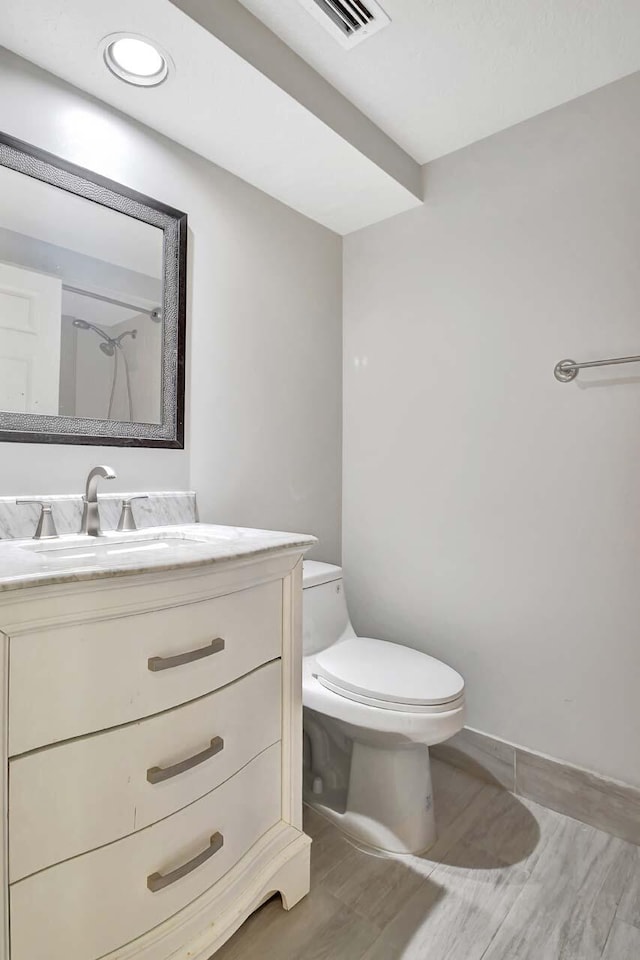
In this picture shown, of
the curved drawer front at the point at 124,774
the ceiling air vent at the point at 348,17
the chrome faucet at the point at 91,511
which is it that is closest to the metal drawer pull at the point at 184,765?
the curved drawer front at the point at 124,774

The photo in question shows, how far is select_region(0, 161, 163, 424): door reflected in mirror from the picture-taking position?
1258 millimetres

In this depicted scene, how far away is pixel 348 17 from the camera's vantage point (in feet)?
4.36

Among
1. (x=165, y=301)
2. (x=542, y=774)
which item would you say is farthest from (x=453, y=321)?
(x=542, y=774)

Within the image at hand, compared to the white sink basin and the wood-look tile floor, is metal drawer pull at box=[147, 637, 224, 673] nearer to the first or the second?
the white sink basin

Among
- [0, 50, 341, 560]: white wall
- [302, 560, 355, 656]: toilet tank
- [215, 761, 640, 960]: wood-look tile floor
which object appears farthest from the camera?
[302, 560, 355, 656]: toilet tank

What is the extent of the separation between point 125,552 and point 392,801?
1.04m

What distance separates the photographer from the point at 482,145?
5.95 ft

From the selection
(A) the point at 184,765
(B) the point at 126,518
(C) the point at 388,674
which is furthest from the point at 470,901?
(B) the point at 126,518

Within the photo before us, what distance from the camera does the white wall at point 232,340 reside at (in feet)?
4.37

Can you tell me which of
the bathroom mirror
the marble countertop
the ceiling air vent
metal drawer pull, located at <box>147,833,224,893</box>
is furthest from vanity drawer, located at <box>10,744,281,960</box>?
the ceiling air vent

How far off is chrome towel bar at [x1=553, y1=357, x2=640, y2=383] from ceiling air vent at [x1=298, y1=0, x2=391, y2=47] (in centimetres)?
106

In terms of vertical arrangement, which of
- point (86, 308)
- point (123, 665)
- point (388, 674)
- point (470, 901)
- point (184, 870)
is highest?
point (86, 308)

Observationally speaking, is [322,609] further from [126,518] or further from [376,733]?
[126,518]

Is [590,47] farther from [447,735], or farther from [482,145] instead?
[447,735]
